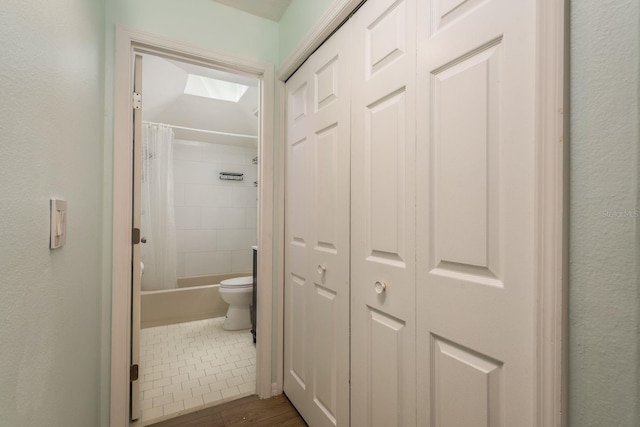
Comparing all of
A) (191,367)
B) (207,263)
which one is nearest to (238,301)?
(191,367)

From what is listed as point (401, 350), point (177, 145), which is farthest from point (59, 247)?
point (177, 145)

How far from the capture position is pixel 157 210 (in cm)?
→ 305

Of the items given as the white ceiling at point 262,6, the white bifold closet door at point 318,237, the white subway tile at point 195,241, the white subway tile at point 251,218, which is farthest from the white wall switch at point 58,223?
the white subway tile at point 251,218

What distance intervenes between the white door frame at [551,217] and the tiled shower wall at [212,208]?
359 centimetres

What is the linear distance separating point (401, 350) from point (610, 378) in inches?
20.9

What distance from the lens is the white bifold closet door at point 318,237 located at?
1275 millimetres

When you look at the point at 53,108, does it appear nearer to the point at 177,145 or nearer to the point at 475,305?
the point at 475,305

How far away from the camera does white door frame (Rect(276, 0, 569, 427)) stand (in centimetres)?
58

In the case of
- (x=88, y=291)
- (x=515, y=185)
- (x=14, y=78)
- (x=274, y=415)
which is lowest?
(x=274, y=415)

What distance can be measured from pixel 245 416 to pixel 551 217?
1780 millimetres

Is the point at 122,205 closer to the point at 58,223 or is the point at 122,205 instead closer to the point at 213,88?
the point at 58,223

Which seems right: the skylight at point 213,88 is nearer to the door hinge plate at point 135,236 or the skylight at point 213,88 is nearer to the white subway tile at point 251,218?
the white subway tile at point 251,218

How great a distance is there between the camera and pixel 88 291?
1.16 m

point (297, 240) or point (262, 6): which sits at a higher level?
point (262, 6)
